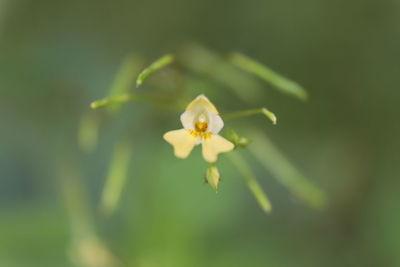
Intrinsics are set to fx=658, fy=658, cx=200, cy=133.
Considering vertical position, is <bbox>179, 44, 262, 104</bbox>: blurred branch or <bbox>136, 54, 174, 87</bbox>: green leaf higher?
<bbox>179, 44, 262, 104</bbox>: blurred branch

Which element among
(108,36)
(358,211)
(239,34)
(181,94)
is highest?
(108,36)

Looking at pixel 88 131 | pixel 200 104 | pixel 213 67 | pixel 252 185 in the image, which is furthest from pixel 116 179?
pixel 200 104

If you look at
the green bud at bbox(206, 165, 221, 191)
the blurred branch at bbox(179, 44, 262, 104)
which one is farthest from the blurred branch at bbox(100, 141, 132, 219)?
the green bud at bbox(206, 165, 221, 191)

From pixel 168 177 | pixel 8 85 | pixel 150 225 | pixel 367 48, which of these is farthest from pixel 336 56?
pixel 8 85

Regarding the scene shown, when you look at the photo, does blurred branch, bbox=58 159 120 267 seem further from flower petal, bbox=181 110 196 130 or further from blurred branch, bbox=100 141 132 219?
flower petal, bbox=181 110 196 130

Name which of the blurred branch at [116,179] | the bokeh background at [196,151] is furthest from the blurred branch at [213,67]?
→ the blurred branch at [116,179]

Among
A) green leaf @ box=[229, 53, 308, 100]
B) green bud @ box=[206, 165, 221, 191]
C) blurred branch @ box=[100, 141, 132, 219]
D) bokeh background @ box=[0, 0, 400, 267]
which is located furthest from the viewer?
bokeh background @ box=[0, 0, 400, 267]

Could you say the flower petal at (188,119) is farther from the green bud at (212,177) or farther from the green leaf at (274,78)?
the green leaf at (274,78)

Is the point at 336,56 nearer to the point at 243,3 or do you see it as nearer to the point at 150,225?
the point at 243,3
